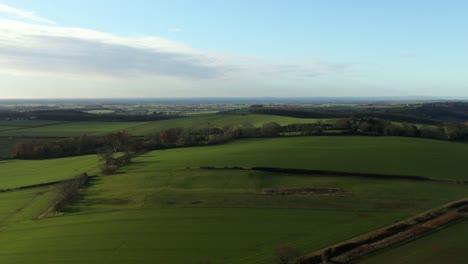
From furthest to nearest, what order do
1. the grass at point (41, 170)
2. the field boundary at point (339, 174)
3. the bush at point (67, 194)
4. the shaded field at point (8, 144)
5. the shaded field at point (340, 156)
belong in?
the shaded field at point (8, 144), the grass at point (41, 170), the shaded field at point (340, 156), the field boundary at point (339, 174), the bush at point (67, 194)

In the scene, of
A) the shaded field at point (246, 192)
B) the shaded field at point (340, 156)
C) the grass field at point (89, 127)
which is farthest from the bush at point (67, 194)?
the grass field at point (89, 127)

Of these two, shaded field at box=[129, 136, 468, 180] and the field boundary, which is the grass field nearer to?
shaded field at box=[129, 136, 468, 180]

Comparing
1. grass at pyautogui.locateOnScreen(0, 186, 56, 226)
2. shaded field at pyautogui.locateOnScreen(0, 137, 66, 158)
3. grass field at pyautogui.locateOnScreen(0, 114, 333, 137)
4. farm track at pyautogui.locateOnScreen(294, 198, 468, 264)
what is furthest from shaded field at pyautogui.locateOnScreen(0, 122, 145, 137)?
farm track at pyautogui.locateOnScreen(294, 198, 468, 264)

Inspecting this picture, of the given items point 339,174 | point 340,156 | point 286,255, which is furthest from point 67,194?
point 340,156

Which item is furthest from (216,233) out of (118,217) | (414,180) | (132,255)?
(414,180)

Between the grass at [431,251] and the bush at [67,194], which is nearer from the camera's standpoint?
the grass at [431,251]

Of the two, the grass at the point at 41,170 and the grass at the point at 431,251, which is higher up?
the grass at the point at 431,251

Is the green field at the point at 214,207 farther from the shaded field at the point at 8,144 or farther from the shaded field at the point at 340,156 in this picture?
the shaded field at the point at 8,144

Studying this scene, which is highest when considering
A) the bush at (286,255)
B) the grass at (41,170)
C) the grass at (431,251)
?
the bush at (286,255)
